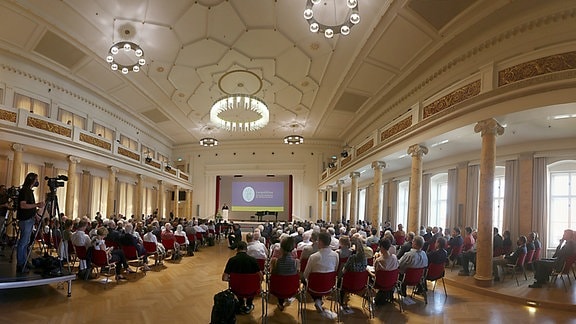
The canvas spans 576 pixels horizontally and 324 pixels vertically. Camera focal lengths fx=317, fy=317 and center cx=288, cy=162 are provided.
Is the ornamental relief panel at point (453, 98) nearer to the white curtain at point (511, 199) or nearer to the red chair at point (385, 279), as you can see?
the white curtain at point (511, 199)

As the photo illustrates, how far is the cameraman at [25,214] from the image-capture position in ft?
16.4

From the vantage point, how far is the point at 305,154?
964 inches

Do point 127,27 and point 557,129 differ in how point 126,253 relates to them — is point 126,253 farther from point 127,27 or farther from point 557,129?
point 557,129

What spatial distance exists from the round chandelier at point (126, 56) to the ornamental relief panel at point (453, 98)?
27.3 ft

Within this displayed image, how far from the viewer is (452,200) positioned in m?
12.2

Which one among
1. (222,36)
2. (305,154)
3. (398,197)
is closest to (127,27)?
(222,36)

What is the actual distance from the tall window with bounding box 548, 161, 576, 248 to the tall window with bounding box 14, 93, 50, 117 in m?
17.8

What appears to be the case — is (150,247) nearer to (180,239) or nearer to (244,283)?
(180,239)

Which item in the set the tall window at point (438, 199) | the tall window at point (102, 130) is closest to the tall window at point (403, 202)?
the tall window at point (438, 199)

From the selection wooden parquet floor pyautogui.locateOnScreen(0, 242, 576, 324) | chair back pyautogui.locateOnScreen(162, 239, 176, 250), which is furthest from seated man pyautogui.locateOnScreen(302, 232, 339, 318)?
chair back pyautogui.locateOnScreen(162, 239, 176, 250)

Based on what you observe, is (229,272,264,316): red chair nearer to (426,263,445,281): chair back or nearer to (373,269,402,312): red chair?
(373,269,402,312): red chair

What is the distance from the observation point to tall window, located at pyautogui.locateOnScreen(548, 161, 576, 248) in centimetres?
961

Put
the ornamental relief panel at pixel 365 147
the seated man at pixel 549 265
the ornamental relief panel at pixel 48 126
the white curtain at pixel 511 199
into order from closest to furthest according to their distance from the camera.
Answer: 1. the seated man at pixel 549 265
2. the white curtain at pixel 511 199
3. the ornamental relief panel at pixel 48 126
4. the ornamental relief panel at pixel 365 147

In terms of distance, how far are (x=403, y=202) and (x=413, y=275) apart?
1224 centimetres
